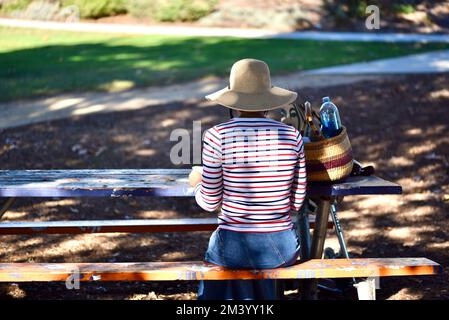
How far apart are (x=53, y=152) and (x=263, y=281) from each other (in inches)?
233

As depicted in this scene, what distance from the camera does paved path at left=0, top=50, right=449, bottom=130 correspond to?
11.9 m

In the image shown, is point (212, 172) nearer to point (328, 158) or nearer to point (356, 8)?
point (328, 158)

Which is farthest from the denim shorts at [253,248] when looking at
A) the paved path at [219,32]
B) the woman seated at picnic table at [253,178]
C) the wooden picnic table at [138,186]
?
the paved path at [219,32]

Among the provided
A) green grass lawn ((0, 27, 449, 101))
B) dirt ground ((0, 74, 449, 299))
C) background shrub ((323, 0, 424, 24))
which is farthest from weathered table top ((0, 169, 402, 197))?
background shrub ((323, 0, 424, 24))

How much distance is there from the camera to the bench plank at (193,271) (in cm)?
450

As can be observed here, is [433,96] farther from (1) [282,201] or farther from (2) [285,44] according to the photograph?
(1) [282,201]

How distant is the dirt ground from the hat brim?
185cm

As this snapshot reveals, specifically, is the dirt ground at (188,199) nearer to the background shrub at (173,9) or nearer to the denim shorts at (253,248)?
the denim shorts at (253,248)

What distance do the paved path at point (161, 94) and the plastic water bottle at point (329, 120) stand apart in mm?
6190

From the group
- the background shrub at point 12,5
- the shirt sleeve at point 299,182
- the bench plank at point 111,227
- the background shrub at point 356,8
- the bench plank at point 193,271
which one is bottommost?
the background shrub at point 12,5

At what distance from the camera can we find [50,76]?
14898 mm

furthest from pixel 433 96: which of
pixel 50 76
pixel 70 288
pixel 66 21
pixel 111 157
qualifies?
pixel 66 21

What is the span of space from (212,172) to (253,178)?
8.3 inches
